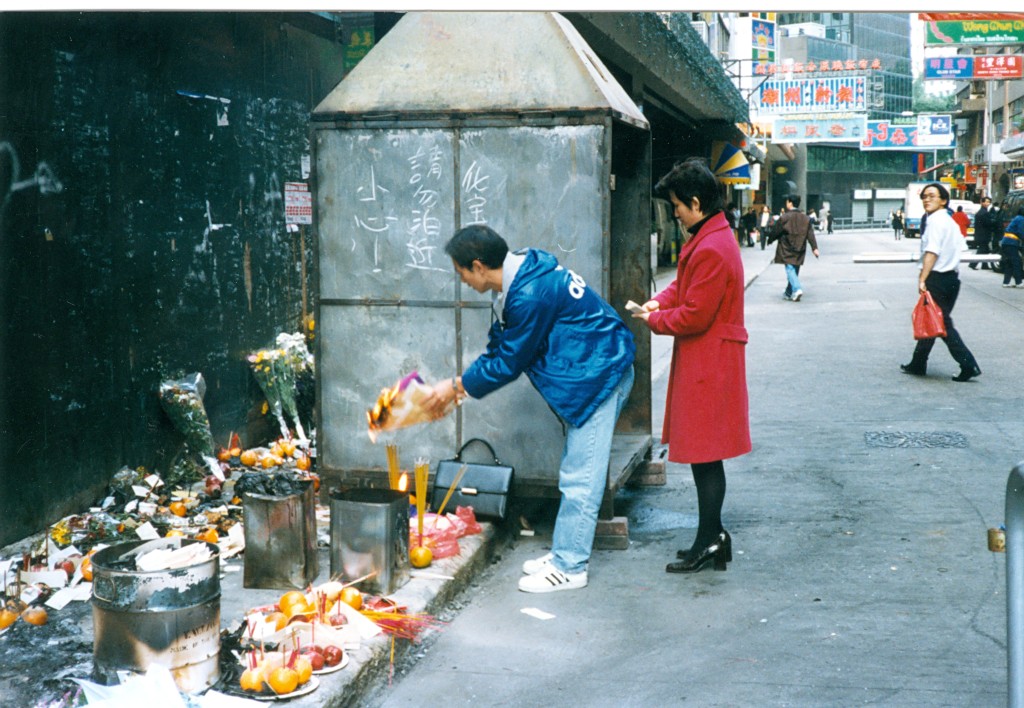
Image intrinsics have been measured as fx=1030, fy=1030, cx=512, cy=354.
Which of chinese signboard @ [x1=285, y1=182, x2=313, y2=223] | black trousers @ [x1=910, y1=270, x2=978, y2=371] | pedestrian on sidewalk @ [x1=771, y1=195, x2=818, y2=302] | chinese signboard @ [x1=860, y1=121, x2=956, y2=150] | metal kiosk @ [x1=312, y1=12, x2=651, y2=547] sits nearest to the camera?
metal kiosk @ [x1=312, y1=12, x2=651, y2=547]

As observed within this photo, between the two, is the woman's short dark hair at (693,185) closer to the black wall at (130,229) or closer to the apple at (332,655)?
the apple at (332,655)

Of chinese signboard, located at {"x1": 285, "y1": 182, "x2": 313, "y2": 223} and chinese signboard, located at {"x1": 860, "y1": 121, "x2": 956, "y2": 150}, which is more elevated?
chinese signboard, located at {"x1": 860, "y1": 121, "x2": 956, "y2": 150}

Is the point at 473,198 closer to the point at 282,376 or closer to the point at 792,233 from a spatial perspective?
the point at 282,376

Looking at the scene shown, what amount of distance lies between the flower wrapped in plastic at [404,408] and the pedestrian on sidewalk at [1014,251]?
19.9 meters

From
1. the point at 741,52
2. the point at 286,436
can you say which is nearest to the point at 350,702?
the point at 286,436

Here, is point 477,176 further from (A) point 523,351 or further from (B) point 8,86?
(B) point 8,86

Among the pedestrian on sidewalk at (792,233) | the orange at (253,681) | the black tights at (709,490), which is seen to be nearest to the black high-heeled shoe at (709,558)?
the black tights at (709,490)

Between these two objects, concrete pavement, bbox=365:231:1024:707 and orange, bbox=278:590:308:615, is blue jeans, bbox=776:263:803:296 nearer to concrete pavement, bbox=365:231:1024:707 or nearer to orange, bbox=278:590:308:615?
concrete pavement, bbox=365:231:1024:707

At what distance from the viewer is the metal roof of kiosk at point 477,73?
538 centimetres

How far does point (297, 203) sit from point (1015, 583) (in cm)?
653

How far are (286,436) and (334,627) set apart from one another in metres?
3.82

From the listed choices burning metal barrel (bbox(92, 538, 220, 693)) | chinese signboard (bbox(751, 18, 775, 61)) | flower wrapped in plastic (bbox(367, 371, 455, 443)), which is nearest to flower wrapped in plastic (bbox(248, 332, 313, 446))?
flower wrapped in plastic (bbox(367, 371, 455, 443))

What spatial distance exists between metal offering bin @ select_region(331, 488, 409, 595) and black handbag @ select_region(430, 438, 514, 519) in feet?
2.68

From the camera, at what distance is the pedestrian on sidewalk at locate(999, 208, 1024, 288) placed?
70.1 ft
